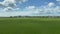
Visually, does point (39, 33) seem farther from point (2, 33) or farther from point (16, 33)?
point (2, 33)

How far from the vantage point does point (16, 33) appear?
18.2 m

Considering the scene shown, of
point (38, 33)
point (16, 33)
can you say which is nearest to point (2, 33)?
point (16, 33)

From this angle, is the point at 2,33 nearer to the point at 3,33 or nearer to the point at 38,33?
the point at 3,33

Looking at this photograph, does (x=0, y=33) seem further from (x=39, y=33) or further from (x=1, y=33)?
(x=39, y=33)

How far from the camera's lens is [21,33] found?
Result: 1809 cm

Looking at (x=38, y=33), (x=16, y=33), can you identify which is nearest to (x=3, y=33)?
(x=16, y=33)

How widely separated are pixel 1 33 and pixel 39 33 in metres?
4.11

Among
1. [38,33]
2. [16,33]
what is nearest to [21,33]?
[16,33]

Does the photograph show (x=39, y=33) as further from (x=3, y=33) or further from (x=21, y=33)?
(x=3, y=33)

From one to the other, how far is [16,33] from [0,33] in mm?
1721

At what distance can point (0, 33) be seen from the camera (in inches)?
710

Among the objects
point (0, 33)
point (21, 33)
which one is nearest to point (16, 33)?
point (21, 33)

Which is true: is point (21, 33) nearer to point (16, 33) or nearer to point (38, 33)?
point (16, 33)

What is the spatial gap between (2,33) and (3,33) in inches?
5.3
